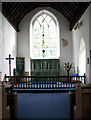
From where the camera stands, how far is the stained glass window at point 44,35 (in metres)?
11.9

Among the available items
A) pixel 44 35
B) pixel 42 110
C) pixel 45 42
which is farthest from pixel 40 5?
pixel 42 110

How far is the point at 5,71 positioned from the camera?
8.20m

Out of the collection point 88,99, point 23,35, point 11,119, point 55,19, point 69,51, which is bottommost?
point 11,119

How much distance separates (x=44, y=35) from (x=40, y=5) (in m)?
2.00

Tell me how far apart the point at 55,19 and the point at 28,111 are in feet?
27.8

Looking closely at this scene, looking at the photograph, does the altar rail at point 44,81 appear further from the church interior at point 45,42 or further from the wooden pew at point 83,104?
the wooden pew at point 83,104

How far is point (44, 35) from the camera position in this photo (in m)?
11.9

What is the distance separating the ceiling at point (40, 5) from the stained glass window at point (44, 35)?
0.96 meters

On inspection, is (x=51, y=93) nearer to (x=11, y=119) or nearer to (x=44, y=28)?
(x=11, y=119)

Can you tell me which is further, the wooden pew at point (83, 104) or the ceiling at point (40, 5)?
the ceiling at point (40, 5)

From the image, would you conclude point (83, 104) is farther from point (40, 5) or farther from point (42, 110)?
point (40, 5)

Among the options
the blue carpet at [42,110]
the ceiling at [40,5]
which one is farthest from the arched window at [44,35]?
the blue carpet at [42,110]

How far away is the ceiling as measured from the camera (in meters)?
8.26

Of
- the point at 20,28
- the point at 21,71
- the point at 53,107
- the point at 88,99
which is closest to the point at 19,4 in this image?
the point at 20,28
